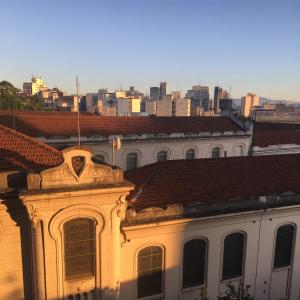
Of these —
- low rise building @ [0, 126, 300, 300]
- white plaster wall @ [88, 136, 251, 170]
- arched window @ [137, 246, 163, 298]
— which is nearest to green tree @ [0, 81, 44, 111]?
white plaster wall @ [88, 136, 251, 170]

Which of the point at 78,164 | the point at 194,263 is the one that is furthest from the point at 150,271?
the point at 78,164

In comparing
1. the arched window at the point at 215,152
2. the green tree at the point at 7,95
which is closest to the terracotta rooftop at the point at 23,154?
the arched window at the point at 215,152

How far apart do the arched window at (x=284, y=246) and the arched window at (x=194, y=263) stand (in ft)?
13.4

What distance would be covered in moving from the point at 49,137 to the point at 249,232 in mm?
19464

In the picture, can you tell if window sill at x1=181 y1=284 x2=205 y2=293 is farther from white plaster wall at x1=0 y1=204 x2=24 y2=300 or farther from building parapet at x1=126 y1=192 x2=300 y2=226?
white plaster wall at x1=0 y1=204 x2=24 y2=300

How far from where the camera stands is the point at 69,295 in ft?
41.3

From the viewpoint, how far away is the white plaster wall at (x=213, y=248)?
13812mm

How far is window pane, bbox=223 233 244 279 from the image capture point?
50.8 feet

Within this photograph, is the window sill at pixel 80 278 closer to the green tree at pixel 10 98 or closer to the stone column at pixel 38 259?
the stone column at pixel 38 259

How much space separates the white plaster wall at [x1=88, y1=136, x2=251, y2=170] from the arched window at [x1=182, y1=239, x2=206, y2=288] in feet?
55.6

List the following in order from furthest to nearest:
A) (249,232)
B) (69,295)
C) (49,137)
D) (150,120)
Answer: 1. (150,120)
2. (49,137)
3. (249,232)
4. (69,295)

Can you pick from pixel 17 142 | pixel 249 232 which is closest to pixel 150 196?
pixel 249 232

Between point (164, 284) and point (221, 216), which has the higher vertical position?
point (221, 216)

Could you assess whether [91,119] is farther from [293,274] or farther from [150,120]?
[293,274]
